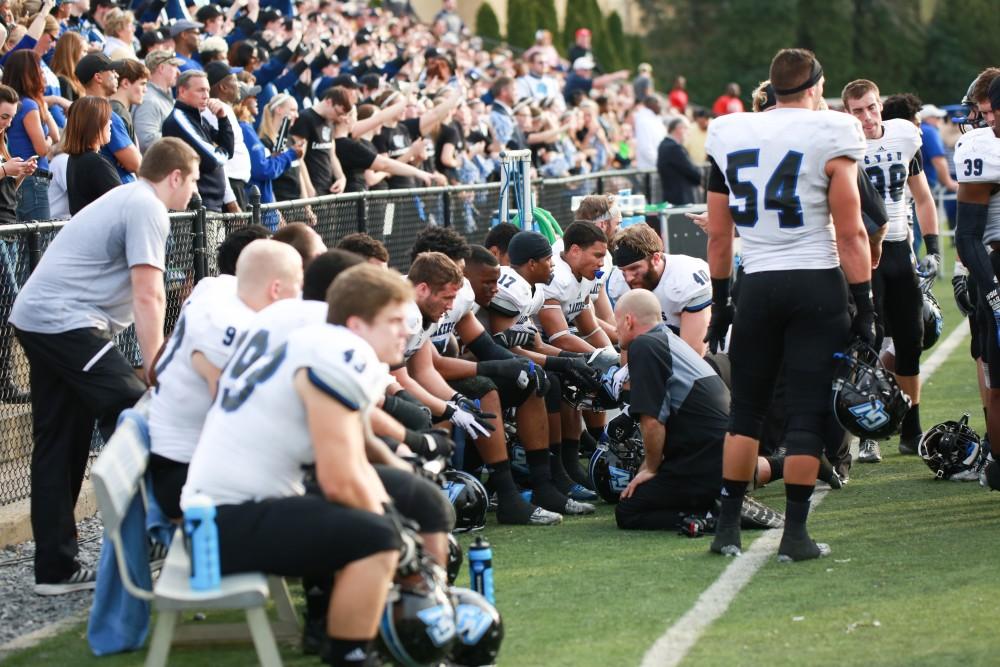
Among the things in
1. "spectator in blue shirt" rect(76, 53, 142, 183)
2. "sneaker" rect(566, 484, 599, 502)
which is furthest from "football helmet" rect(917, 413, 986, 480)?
"spectator in blue shirt" rect(76, 53, 142, 183)

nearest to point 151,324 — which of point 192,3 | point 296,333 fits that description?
point 296,333

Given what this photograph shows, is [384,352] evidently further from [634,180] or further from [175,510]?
[634,180]

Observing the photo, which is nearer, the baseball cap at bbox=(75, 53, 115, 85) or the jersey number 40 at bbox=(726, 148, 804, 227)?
the jersey number 40 at bbox=(726, 148, 804, 227)

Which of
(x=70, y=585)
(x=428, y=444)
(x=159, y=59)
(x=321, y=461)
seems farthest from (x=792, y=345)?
(x=159, y=59)

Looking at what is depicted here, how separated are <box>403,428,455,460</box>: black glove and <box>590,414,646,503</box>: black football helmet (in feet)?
7.30

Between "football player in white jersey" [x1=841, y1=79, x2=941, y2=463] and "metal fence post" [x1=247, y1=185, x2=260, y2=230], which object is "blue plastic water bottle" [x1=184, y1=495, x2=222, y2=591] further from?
"football player in white jersey" [x1=841, y1=79, x2=941, y2=463]

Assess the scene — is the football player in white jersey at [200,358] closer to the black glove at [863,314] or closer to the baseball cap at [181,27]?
the black glove at [863,314]

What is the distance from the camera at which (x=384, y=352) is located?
4809mm

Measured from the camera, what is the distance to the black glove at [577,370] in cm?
856

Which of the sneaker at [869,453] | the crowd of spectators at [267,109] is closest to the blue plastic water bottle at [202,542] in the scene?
the crowd of spectators at [267,109]

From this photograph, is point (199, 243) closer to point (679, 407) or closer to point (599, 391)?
point (599, 391)

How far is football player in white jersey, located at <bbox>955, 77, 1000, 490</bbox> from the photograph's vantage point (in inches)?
290

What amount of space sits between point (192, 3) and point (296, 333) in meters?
14.0

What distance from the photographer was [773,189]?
6.51 m
